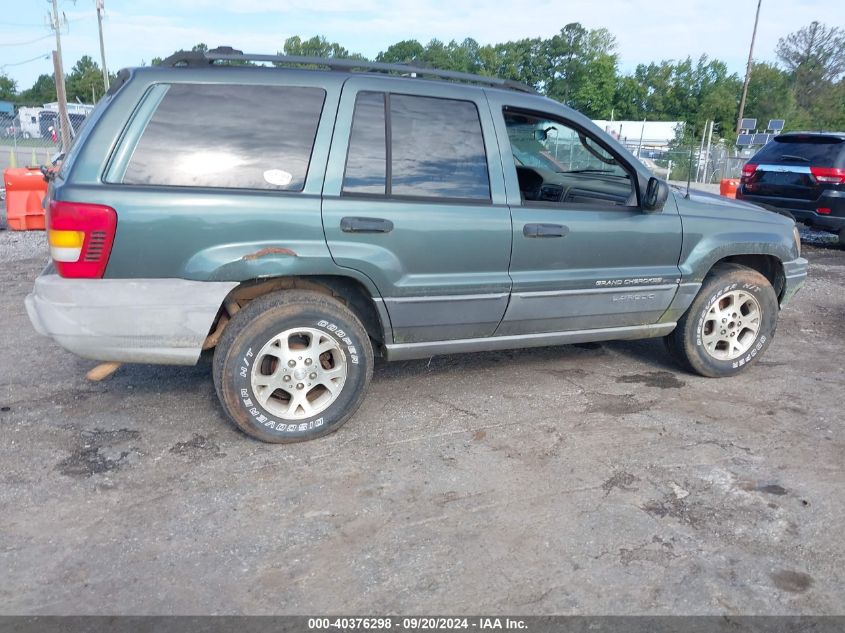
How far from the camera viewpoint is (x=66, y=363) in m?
4.86

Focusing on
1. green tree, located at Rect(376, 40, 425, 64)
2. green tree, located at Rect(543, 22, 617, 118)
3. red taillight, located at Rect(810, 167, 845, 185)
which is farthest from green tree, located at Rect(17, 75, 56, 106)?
red taillight, located at Rect(810, 167, 845, 185)

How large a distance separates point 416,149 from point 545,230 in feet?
2.86

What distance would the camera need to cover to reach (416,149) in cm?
382

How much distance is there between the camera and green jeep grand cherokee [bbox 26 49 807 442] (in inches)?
131

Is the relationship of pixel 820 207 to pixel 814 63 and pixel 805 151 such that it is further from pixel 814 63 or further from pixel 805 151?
pixel 814 63

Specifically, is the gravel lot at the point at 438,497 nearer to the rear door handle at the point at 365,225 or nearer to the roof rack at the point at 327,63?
the rear door handle at the point at 365,225

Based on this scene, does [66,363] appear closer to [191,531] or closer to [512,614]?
[191,531]

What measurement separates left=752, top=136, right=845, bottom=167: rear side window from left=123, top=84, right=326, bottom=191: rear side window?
8.92 m

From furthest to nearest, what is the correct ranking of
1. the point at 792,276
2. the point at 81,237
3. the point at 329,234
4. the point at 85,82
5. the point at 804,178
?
the point at 85,82
the point at 804,178
the point at 792,276
the point at 329,234
the point at 81,237

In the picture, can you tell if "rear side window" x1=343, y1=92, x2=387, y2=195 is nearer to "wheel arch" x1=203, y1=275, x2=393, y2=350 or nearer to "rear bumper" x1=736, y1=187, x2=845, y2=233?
"wheel arch" x1=203, y1=275, x2=393, y2=350

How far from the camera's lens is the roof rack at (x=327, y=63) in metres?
3.59

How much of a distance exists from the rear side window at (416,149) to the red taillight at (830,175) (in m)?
7.97

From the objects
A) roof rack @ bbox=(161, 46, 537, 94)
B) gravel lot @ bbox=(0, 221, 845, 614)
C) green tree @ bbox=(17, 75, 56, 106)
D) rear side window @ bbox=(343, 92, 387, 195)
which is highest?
green tree @ bbox=(17, 75, 56, 106)

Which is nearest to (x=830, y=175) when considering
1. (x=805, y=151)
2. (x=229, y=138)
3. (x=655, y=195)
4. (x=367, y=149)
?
(x=805, y=151)
